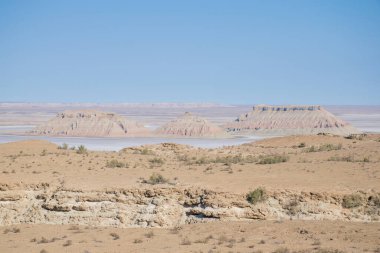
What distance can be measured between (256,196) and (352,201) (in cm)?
287

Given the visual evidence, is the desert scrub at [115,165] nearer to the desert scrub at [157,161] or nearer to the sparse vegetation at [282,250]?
the desert scrub at [157,161]

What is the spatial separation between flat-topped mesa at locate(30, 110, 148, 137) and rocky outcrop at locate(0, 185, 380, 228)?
330 ft

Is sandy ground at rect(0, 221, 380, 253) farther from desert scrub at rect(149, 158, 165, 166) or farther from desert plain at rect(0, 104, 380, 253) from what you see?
desert scrub at rect(149, 158, 165, 166)

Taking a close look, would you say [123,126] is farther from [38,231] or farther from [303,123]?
[38,231]

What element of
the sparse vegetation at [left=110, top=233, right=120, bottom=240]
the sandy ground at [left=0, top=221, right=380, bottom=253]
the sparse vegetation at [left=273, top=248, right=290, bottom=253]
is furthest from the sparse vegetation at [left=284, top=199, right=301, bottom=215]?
the sparse vegetation at [left=110, top=233, right=120, bottom=240]

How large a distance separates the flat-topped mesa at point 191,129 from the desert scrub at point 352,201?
105830 millimetres

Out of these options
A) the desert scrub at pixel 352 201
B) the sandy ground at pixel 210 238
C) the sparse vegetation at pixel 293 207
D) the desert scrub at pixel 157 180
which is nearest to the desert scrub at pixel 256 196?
the sparse vegetation at pixel 293 207

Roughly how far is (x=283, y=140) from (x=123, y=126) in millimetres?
86703

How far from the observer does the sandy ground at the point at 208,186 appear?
1484 cm

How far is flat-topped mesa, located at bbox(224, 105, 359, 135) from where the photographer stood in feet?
419

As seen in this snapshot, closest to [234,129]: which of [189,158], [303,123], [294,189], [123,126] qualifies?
[303,123]

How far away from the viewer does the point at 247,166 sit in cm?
2284

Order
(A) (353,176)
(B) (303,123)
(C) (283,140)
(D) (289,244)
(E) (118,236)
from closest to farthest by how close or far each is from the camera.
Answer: (D) (289,244)
(E) (118,236)
(A) (353,176)
(C) (283,140)
(B) (303,123)

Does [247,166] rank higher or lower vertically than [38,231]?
higher
